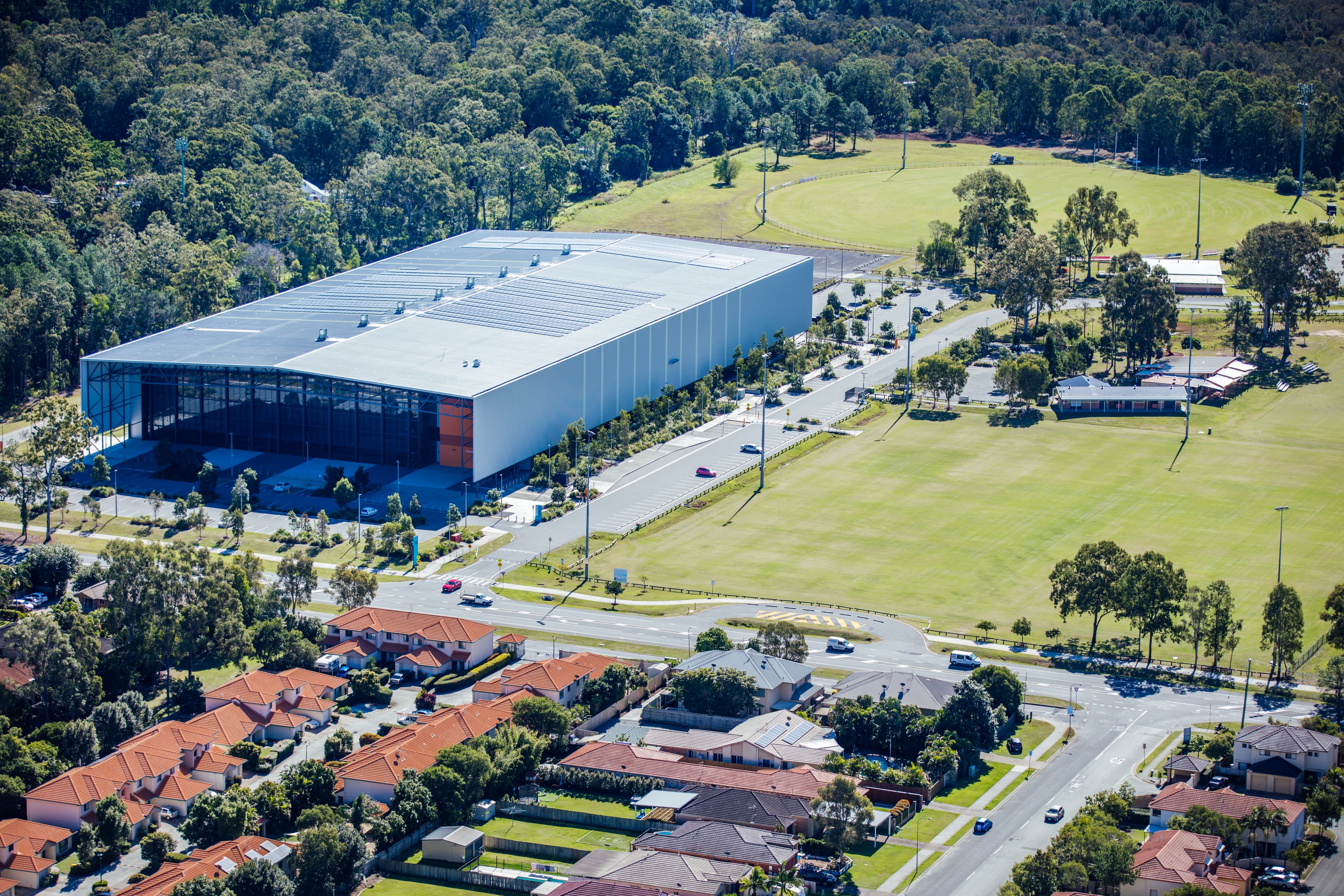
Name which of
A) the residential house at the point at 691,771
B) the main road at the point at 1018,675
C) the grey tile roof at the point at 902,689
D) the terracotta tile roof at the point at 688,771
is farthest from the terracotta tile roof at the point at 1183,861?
the grey tile roof at the point at 902,689

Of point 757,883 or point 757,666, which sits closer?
point 757,883

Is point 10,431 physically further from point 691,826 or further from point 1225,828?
point 1225,828

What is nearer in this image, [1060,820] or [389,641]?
[1060,820]

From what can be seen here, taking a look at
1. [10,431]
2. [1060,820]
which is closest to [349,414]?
[10,431]

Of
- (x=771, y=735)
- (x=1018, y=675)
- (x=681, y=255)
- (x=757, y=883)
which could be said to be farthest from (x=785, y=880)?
(x=681, y=255)

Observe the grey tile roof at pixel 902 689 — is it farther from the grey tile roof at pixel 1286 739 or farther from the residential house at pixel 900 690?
the grey tile roof at pixel 1286 739

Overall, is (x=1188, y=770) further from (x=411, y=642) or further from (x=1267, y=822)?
(x=411, y=642)
